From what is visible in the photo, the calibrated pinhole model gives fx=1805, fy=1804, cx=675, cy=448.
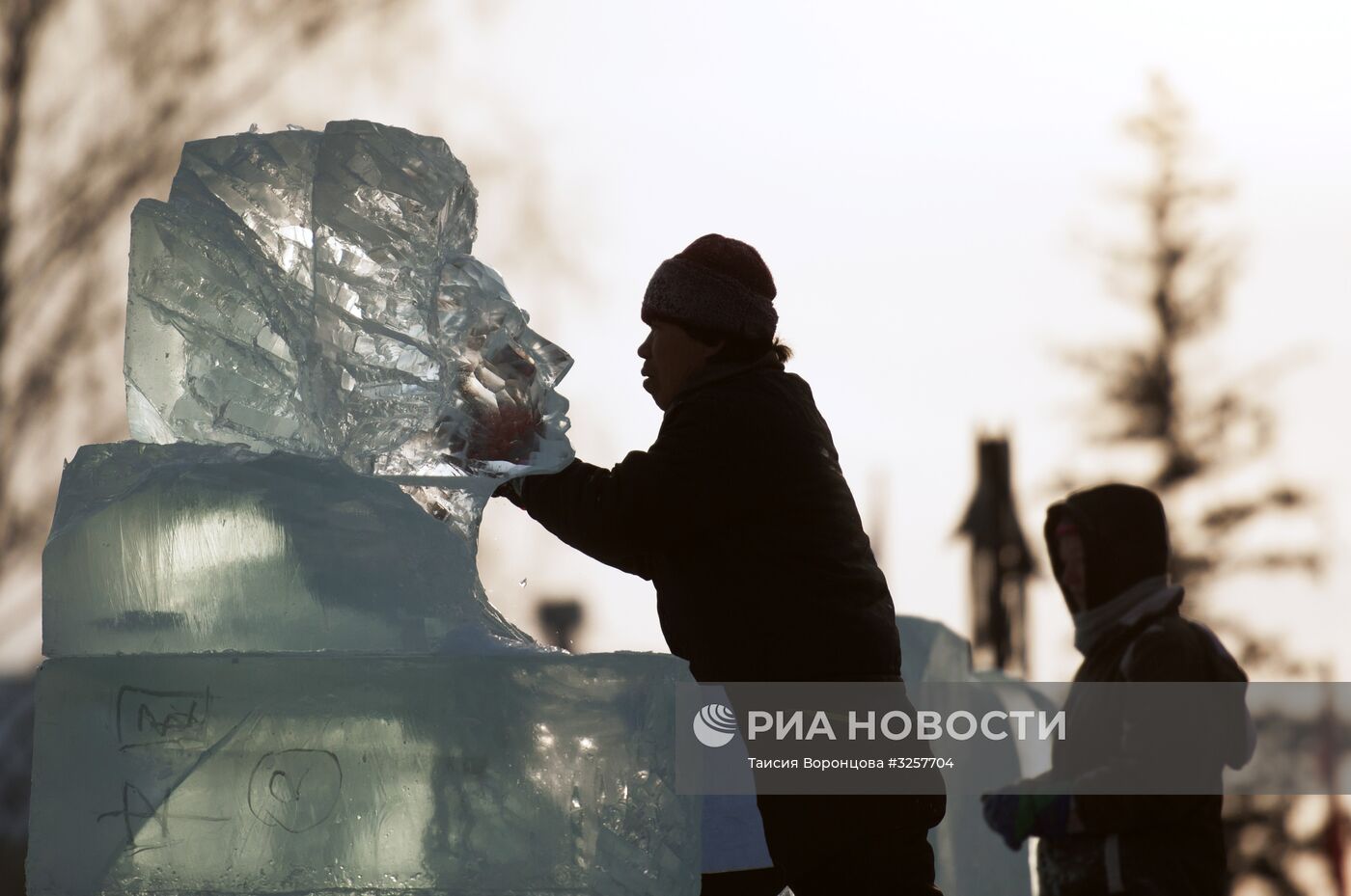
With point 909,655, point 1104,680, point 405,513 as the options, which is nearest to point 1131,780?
point 1104,680

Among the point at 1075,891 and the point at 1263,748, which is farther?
the point at 1263,748

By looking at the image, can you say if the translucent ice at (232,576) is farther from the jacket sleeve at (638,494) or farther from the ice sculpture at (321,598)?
the jacket sleeve at (638,494)

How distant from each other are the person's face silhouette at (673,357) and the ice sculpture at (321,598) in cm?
32

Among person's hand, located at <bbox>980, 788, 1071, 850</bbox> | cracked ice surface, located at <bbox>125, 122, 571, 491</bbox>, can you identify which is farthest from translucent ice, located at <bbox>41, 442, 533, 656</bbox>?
person's hand, located at <bbox>980, 788, 1071, 850</bbox>

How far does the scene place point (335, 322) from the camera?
2725 millimetres

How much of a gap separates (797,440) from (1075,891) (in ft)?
5.71

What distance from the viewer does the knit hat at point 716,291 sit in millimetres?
3031

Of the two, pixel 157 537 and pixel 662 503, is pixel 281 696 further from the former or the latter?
pixel 662 503

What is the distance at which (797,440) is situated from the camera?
Result: 290 centimetres

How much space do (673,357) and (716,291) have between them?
0.13 m

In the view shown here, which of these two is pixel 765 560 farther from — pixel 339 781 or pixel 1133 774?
pixel 1133 774
